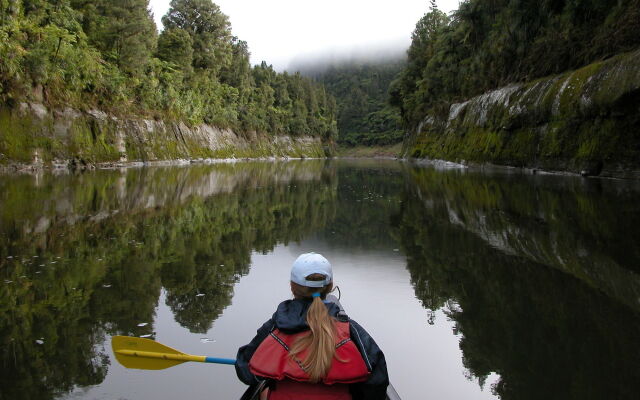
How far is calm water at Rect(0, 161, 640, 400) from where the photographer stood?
409cm

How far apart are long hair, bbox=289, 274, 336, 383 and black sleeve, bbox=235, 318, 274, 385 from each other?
278mm

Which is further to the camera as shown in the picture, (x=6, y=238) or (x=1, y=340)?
(x=6, y=238)

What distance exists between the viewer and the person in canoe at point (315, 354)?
2400 mm

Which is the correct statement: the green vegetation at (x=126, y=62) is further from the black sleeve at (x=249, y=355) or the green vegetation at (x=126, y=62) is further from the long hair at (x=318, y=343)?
the long hair at (x=318, y=343)

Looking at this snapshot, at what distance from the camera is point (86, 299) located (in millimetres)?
5910

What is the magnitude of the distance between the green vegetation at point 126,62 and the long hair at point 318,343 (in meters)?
29.6

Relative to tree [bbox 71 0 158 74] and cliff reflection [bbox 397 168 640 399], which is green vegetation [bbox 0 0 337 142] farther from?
cliff reflection [bbox 397 168 640 399]

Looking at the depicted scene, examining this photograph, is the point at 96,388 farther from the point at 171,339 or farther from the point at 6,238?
the point at 6,238

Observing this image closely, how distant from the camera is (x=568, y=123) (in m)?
22.8

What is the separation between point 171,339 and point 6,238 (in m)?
6.08

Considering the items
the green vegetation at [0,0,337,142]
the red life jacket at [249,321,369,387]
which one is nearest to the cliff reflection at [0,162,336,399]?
the red life jacket at [249,321,369,387]

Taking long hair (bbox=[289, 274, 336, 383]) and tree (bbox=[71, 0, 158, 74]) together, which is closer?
long hair (bbox=[289, 274, 336, 383])

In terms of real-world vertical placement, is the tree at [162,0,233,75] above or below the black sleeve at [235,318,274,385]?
above

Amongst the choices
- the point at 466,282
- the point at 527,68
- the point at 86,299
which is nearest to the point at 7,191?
the point at 86,299
